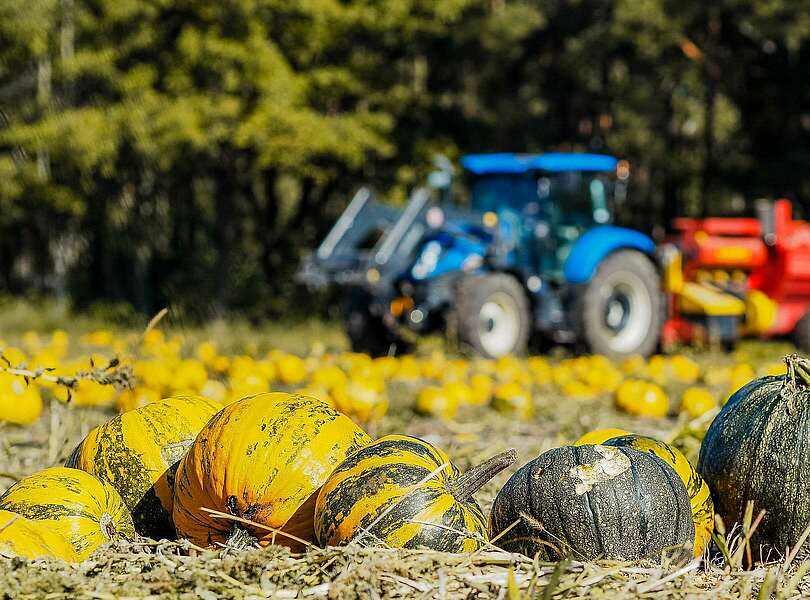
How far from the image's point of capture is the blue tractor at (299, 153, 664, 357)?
547 inches

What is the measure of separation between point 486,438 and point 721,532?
351 centimetres

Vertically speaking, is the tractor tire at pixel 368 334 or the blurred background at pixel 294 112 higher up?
the blurred background at pixel 294 112

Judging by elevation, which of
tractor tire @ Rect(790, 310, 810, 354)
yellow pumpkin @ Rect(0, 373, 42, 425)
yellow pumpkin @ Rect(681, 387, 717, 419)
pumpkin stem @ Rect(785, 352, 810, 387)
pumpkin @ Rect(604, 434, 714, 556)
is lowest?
tractor tire @ Rect(790, 310, 810, 354)

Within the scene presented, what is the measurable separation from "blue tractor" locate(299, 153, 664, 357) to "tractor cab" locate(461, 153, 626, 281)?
15mm

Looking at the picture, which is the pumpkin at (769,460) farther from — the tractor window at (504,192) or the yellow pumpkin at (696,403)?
the tractor window at (504,192)

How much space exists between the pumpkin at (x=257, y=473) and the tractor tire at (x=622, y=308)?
36.3 ft

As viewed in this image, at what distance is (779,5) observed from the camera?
23.9 metres

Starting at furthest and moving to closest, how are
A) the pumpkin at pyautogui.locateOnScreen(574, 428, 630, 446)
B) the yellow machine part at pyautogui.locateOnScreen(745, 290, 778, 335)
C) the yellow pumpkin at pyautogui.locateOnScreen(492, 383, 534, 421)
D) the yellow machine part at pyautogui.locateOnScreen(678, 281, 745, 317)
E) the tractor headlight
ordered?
the yellow machine part at pyautogui.locateOnScreen(745, 290, 778, 335), the yellow machine part at pyautogui.locateOnScreen(678, 281, 745, 317), the tractor headlight, the yellow pumpkin at pyautogui.locateOnScreen(492, 383, 534, 421), the pumpkin at pyautogui.locateOnScreen(574, 428, 630, 446)

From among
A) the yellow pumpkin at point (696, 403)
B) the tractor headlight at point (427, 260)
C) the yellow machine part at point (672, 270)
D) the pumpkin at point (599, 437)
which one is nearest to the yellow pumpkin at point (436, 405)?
the yellow pumpkin at point (696, 403)

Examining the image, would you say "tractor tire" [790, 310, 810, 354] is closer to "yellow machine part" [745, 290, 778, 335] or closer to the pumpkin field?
"yellow machine part" [745, 290, 778, 335]

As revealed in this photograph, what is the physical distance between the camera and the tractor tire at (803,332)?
1512 cm

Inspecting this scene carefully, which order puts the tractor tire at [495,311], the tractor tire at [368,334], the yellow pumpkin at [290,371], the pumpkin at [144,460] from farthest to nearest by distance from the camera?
1. the tractor tire at [368,334]
2. the tractor tire at [495,311]
3. the yellow pumpkin at [290,371]
4. the pumpkin at [144,460]

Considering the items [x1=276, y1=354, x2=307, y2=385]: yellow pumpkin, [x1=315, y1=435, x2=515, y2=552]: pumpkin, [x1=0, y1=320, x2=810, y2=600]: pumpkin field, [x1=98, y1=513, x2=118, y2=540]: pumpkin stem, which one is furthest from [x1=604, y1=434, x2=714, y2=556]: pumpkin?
[x1=276, y1=354, x2=307, y2=385]: yellow pumpkin

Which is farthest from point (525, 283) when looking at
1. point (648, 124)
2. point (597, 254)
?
point (648, 124)
